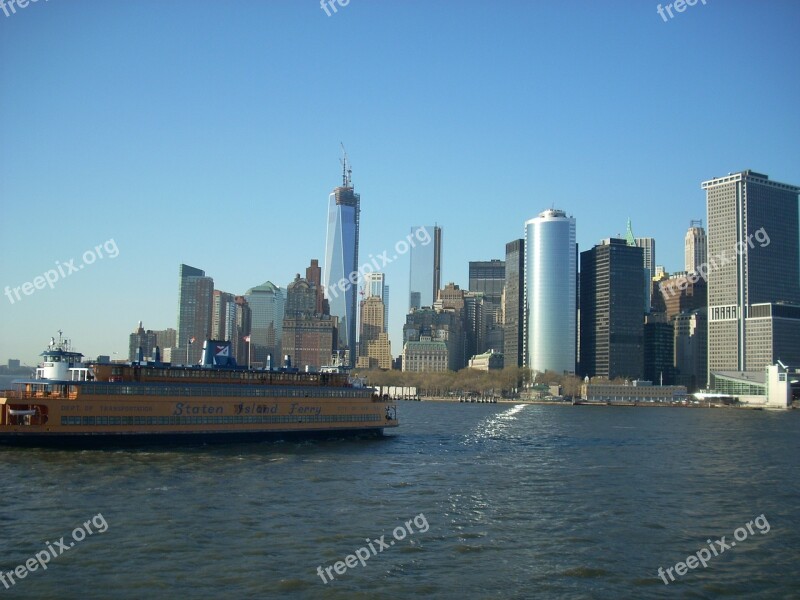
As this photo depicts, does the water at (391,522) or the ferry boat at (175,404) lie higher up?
the ferry boat at (175,404)

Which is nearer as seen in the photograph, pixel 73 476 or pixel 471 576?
pixel 471 576

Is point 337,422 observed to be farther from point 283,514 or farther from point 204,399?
point 283,514

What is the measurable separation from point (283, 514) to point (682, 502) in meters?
23.7

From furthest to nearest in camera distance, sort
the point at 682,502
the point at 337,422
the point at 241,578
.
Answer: the point at 337,422 → the point at 682,502 → the point at 241,578

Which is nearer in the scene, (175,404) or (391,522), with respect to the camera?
(391,522)

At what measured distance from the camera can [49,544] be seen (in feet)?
114

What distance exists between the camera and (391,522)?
133 feet

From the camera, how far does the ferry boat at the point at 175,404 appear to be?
61469 mm

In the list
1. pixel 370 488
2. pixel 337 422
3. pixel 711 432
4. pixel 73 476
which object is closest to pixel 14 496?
pixel 73 476

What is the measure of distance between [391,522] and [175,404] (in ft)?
106

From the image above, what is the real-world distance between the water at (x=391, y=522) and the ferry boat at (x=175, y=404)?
2.42 m

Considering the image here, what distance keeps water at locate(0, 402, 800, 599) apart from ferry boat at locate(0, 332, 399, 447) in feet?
7.94

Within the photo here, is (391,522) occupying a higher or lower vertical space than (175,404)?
lower

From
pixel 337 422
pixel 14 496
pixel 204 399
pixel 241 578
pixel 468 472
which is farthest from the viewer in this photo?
pixel 337 422
